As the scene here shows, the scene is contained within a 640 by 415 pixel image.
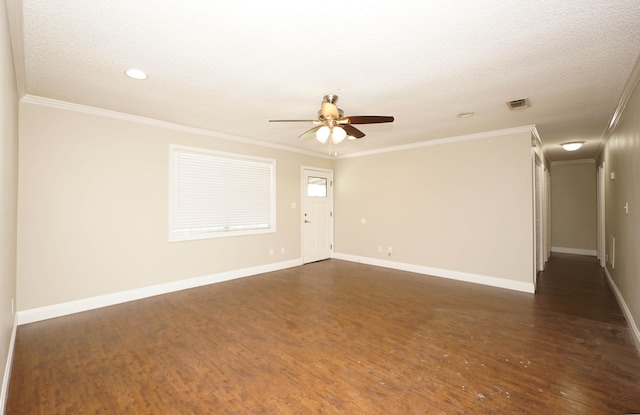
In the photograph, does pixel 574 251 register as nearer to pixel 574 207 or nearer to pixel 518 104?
pixel 574 207

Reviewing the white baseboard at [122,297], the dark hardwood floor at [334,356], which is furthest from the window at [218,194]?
the dark hardwood floor at [334,356]

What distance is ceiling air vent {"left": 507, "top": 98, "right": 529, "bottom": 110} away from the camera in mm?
3253

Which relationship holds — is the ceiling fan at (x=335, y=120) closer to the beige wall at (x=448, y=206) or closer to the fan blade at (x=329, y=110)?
the fan blade at (x=329, y=110)

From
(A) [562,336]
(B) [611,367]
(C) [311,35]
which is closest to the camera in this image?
(C) [311,35]

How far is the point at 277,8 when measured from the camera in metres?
1.78

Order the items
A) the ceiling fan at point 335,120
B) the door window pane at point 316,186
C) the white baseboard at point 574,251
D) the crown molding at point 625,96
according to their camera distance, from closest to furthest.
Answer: the crown molding at point 625,96 < the ceiling fan at point 335,120 < the door window pane at point 316,186 < the white baseboard at point 574,251

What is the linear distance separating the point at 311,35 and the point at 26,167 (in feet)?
11.2

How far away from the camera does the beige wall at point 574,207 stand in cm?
728

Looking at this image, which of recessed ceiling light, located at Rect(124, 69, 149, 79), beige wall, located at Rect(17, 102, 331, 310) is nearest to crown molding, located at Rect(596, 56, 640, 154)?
recessed ceiling light, located at Rect(124, 69, 149, 79)

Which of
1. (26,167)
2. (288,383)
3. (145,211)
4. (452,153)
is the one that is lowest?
(288,383)

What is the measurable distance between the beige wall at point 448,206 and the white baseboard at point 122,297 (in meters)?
2.56

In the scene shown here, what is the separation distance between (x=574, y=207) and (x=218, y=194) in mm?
8755

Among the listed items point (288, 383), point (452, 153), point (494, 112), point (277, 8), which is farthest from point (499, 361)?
point (452, 153)

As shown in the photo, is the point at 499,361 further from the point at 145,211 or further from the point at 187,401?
the point at 145,211
